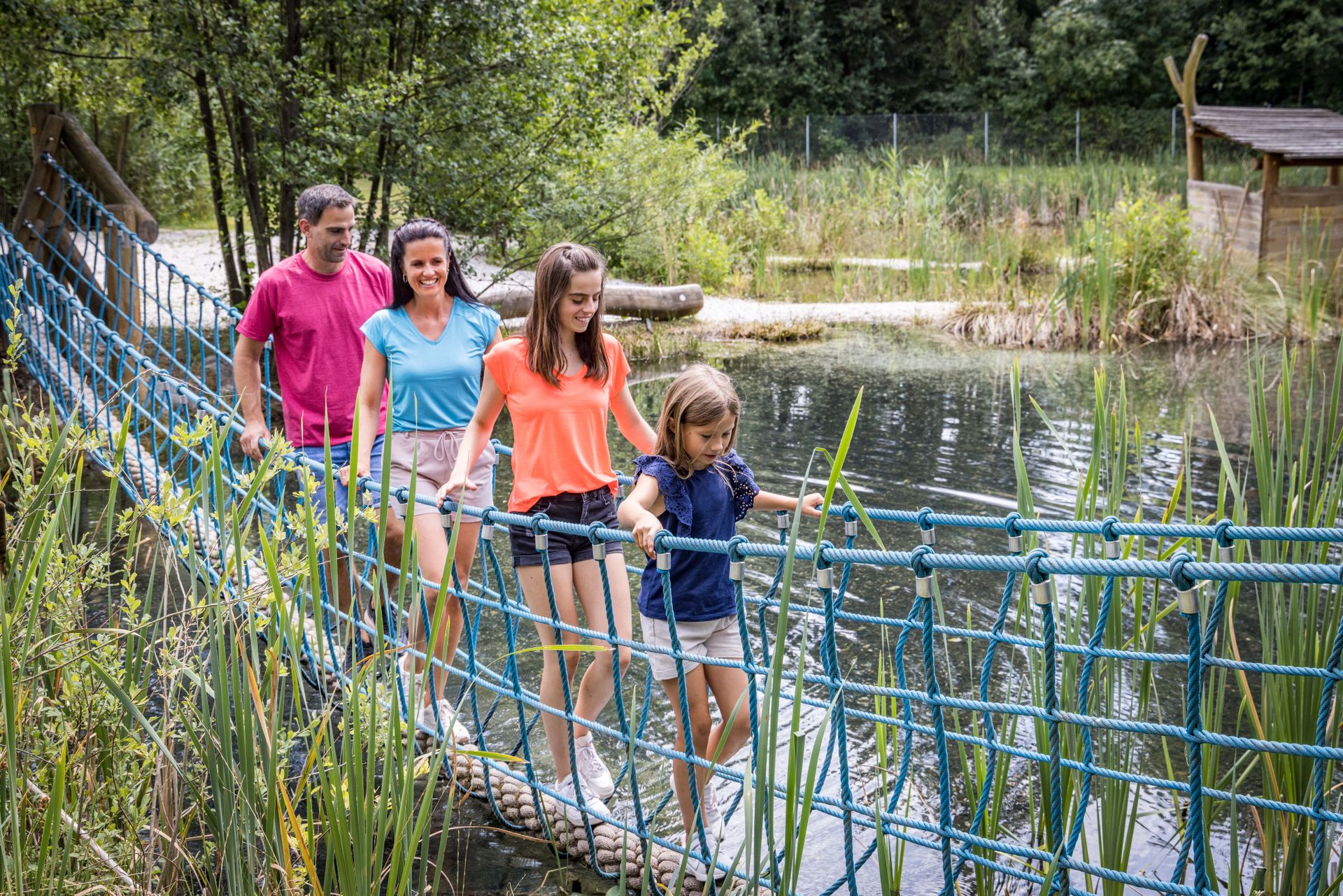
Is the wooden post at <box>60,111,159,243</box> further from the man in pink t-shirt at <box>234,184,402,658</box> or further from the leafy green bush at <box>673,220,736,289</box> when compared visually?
the leafy green bush at <box>673,220,736,289</box>

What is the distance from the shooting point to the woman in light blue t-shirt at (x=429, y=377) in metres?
2.64

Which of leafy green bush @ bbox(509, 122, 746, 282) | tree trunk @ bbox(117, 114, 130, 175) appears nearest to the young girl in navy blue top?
leafy green bush @ bbox(509, 122, 746, 282)

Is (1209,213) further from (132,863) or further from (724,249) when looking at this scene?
(132,863)

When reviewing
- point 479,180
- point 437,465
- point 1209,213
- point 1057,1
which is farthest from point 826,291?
point 1057,1

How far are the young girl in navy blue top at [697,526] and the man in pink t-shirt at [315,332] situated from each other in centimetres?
94

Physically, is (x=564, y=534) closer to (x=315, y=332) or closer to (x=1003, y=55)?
(x=315, y=332)

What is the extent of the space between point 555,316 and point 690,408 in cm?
46

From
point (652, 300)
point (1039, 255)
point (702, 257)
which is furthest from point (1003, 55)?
point (652, 300)

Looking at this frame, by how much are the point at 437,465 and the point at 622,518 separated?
2.72 ft

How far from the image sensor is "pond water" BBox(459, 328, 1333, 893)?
9.02 feet

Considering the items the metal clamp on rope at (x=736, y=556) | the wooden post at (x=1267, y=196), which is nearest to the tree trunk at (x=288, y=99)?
the metal clamp on rope at (x=736, y=556)

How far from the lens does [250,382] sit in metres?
2.93

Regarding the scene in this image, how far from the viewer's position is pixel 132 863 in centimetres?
164

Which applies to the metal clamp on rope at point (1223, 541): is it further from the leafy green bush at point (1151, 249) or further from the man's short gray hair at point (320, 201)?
the leafy green bush at point (1151, 249)
